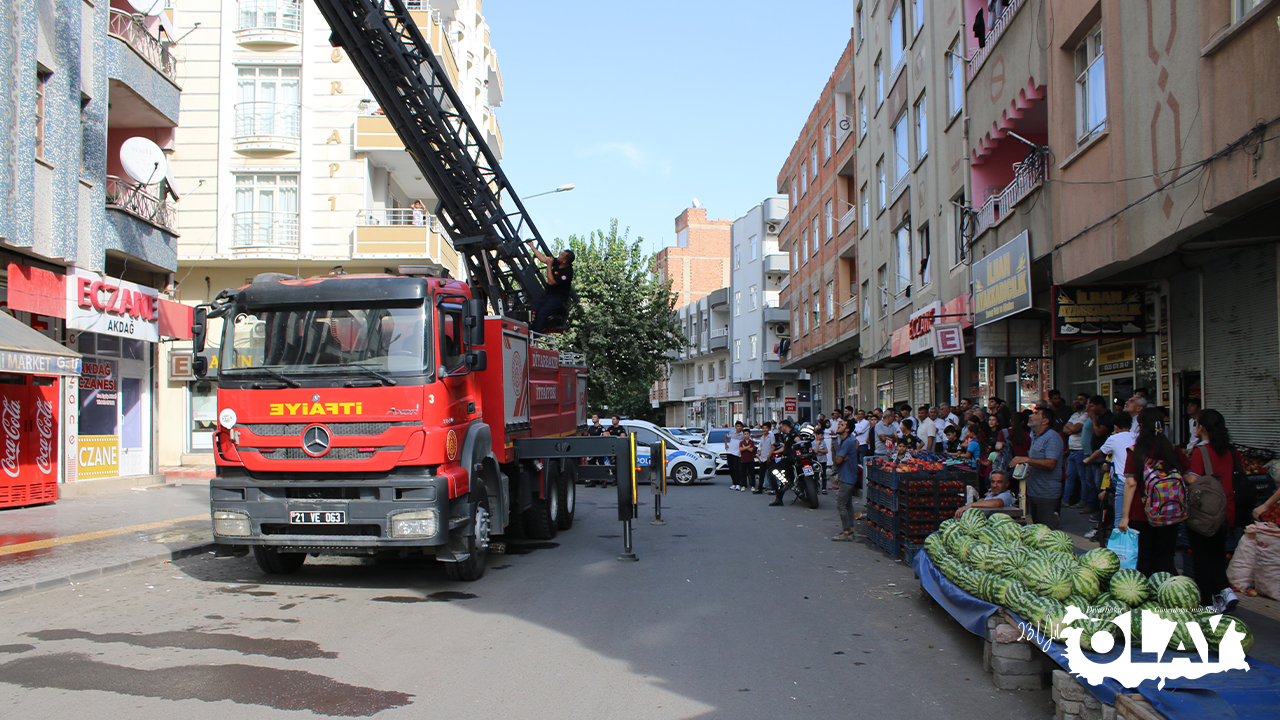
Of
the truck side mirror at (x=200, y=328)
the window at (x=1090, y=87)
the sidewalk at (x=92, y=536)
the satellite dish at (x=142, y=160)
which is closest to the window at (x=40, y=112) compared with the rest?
the satellite dish at (x=142, y=160)

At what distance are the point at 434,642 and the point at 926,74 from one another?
18.8 metres

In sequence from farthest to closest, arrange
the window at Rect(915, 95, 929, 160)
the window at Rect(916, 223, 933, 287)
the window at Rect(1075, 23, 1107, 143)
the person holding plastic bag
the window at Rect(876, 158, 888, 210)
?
the window at Rect(876, 158, 888, 210) → the window at Rect(916, 223, 933, 287) → the window at Rect(915, 95, 929, 160) → the window at Rect(1075, 23, 1107, 143) → the person holding plastic bag

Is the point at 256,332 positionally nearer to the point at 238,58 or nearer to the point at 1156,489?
the point at 1156,489

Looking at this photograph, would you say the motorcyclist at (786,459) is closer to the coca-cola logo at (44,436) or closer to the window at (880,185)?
the window at (880,185)

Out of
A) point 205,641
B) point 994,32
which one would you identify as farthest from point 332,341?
point 994,32

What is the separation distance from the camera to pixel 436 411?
323 inches

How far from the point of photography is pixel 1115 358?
13.3 metres

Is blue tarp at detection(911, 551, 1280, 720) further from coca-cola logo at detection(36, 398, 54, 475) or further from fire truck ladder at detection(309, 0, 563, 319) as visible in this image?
coca-cola logo at detection(36, 398, 54, 475)

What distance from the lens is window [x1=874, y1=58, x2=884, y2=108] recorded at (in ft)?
86.0

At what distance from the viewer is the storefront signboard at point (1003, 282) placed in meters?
13.0

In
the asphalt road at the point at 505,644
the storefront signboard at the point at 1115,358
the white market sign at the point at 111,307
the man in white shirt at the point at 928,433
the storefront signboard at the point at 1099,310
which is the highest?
the white market sign at the point at 111,307

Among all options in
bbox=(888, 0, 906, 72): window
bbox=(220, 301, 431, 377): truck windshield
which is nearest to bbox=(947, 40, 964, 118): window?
bbox=(888, 0, 906, 72): window

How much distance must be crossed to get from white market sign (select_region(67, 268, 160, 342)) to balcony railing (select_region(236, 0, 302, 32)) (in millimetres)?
10588

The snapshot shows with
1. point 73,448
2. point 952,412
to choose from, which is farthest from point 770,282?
point 73,448
